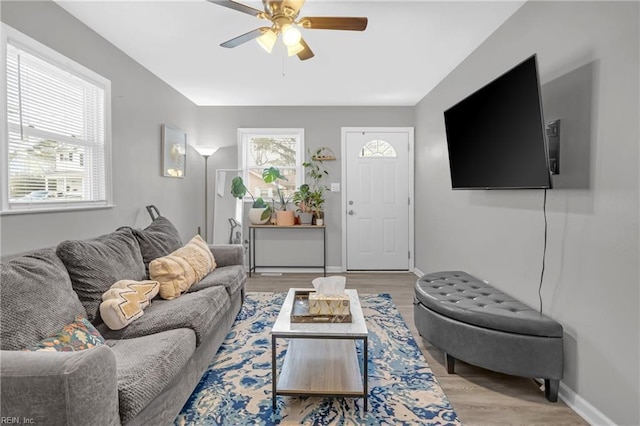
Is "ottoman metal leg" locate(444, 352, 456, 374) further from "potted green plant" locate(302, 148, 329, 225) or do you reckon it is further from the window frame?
the window frame

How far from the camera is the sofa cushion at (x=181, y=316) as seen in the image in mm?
1927

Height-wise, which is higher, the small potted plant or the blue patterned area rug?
the small potted plant

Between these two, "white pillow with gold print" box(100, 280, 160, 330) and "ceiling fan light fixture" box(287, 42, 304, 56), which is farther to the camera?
"ceiling fan light fixture" box(287, 42, 304, 56)

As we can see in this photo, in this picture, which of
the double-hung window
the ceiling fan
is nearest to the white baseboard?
the ceiling fan

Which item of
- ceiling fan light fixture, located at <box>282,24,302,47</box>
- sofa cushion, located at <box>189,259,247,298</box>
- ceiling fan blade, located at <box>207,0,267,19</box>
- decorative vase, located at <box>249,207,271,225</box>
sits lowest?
sofa cushion, located at <box>189,259,247,298</box>

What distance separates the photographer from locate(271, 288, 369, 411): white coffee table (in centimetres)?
184

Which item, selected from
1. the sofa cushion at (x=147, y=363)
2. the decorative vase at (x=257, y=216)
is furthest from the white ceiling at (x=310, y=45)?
the sofa cushion at (x=147, y=363)

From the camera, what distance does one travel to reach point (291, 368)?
2.10 m

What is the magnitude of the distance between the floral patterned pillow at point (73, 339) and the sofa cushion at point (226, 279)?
0.95 meters

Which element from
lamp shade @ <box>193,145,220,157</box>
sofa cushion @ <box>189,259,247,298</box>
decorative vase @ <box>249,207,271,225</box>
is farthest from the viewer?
decorative vase @ <box>249,207,271,225</box>

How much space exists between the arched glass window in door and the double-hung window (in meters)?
0.98

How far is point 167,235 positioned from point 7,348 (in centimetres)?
170

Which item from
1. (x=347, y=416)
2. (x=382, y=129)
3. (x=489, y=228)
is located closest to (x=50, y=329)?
(x=347, y=416)

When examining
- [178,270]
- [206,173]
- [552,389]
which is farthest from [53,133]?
[552,389]
